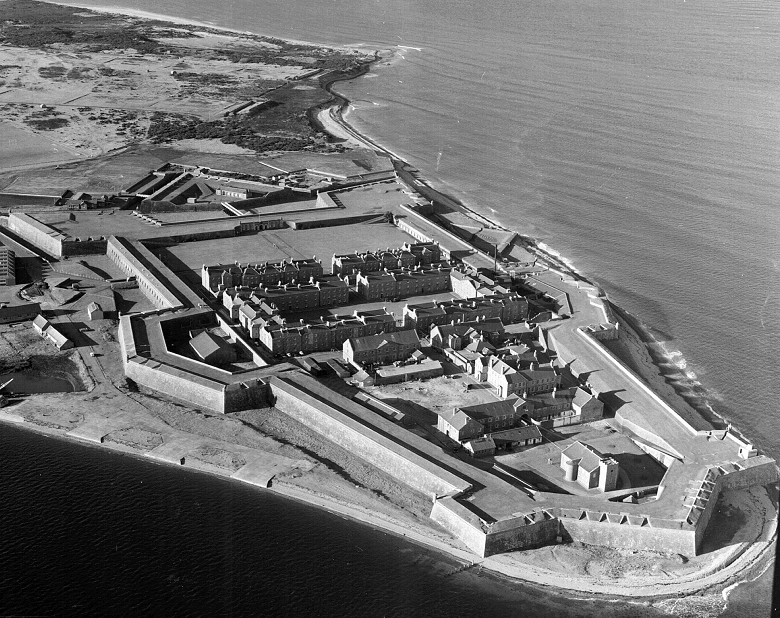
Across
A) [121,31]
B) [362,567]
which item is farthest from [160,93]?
[362,567]

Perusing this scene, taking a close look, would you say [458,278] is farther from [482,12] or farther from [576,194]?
[482,12]

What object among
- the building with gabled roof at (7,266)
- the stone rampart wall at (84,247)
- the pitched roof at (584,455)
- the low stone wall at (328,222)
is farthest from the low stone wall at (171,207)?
the pitched roof at (584,455)

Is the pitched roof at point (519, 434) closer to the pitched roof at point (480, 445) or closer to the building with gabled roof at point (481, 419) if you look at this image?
the pitched roof at point (480, 445)

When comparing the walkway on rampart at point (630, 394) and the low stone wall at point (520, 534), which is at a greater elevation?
the walkway on rampart at point (630, 394)

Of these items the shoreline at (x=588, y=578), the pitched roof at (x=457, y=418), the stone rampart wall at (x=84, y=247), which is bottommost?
the stone rampart wall at (x=84, y=247)

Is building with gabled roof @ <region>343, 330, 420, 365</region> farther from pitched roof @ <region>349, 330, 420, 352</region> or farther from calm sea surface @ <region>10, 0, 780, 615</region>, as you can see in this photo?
calm sea surface @ <region>10, 0, 780, 615</region>

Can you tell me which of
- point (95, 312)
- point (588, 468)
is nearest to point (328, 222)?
point (95, 312)

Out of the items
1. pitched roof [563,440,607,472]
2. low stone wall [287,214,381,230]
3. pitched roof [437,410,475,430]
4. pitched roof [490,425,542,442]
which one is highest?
pitched roof [563,440,607,472]

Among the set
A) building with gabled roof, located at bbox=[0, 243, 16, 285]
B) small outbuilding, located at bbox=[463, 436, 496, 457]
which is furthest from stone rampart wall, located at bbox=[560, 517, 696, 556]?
building with gabled roof, located at bbox=[0, 243, 16, 285]
